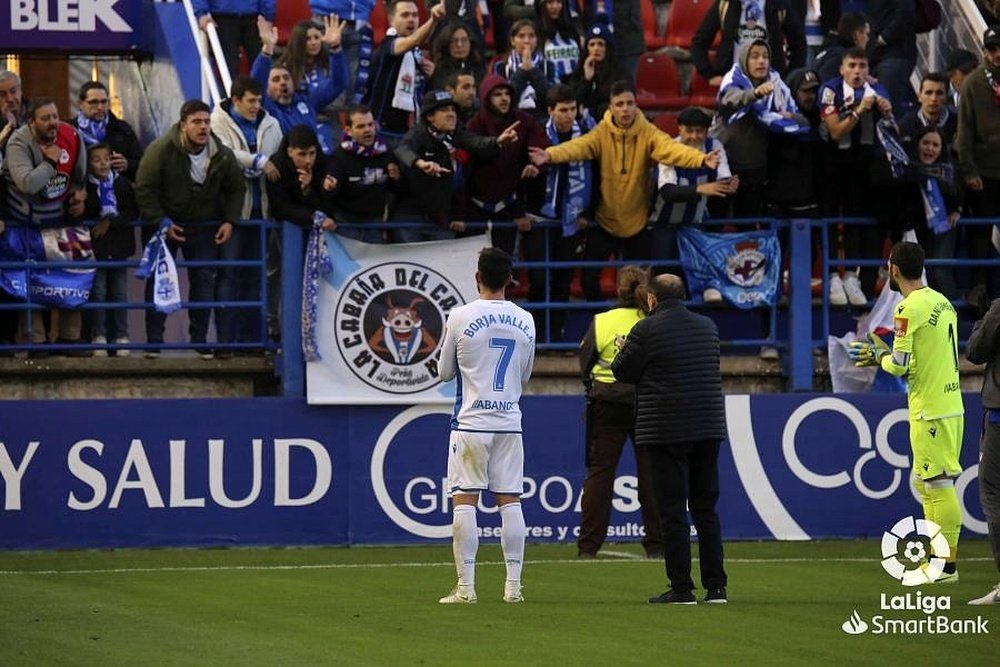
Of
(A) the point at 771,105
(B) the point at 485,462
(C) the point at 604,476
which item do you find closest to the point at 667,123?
(A) the point at 771,105

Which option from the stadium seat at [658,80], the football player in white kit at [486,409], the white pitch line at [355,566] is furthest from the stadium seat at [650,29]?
the football player in white kit at [486,409]

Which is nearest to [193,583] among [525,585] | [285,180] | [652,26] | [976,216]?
[525,585]

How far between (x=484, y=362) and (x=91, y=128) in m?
6.89

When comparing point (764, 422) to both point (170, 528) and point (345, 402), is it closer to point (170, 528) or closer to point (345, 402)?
point (345, 402)

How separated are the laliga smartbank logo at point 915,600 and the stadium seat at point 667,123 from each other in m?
4.94

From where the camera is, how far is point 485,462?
11.1 meters

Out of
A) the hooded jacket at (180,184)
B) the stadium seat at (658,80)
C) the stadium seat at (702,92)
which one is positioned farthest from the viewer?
the stadium seat at (658,80)

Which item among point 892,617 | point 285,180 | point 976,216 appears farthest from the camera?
point 976,216

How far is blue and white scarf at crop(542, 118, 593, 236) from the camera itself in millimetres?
16484

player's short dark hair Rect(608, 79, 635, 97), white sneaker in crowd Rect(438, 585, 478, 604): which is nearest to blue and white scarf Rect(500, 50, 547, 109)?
player's short dark hair Rect(608, 79, 635, 97)

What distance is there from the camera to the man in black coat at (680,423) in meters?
11.0

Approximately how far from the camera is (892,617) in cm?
1038

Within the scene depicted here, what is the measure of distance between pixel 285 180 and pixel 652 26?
5.66 m

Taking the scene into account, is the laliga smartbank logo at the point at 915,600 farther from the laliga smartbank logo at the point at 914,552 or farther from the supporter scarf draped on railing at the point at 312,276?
the supporter scarf draped on railing at the point at 312,276
